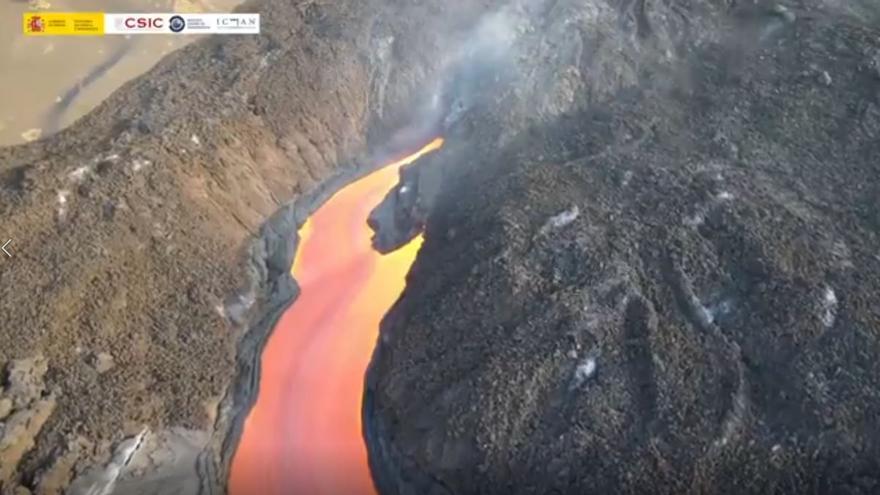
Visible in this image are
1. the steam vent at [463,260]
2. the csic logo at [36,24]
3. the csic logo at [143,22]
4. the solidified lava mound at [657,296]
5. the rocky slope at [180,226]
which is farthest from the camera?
the csic logo at [143,22]

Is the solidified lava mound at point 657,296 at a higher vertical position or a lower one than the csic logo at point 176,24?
lower

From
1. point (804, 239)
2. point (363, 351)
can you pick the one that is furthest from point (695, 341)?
point (363, 351)

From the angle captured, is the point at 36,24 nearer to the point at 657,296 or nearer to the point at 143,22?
the point at 143,22

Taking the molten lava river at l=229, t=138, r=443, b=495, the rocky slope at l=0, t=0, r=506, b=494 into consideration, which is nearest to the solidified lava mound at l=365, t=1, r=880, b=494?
the molten lava river at l=229, t=138, r=443, b=495

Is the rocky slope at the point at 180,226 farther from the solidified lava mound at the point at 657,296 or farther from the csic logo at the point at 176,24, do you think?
the solidified lava mound at the point at 657,296

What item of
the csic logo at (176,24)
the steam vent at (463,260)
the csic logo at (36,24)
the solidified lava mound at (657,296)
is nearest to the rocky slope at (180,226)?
the steam vent at (463,260)

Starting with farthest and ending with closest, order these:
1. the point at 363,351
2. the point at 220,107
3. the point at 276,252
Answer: the point at 220,107 < the point at 276,252 < the point at 363,351

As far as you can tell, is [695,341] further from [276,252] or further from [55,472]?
[55,472]

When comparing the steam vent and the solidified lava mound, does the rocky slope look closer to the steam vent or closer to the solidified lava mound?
the steam vent
